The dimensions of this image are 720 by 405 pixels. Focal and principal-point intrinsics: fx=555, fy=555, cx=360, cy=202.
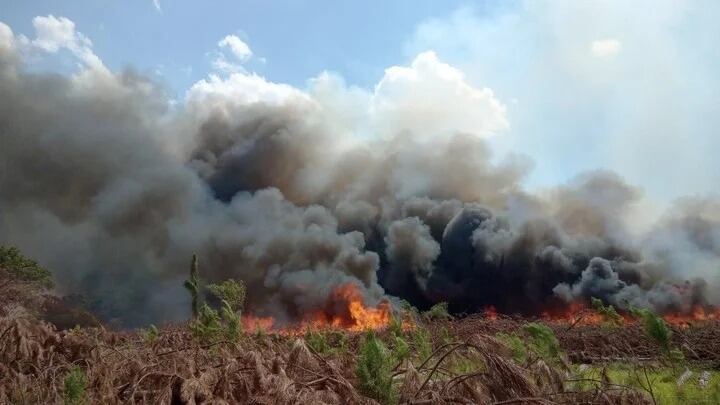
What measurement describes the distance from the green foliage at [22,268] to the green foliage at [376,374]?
169ft

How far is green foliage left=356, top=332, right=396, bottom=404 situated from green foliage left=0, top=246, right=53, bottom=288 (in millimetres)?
51647

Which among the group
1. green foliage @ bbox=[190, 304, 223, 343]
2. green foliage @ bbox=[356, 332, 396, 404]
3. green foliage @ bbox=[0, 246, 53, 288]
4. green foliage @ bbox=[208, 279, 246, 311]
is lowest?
green foliage @ bbox=[356, 332, 396, 404]

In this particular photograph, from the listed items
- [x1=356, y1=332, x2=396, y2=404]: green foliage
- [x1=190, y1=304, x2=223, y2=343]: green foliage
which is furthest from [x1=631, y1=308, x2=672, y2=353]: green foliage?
[x1=190, y1=304, x2=223, y2=343]: green foliage

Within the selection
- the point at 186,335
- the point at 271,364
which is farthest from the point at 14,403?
the point at 186,335

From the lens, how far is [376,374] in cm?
509

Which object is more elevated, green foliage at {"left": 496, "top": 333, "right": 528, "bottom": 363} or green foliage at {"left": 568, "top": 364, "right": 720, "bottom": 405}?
green foliage at {"left": 496, "top": 333, "right": 528, "bottom": 363}

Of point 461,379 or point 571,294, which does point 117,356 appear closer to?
point 461,379

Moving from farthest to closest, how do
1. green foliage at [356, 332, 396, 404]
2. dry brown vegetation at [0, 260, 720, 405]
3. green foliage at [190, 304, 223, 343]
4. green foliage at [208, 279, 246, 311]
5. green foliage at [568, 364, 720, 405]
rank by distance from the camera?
green foliage at [208, 279, 246, 311] < green foliage at [190, 304, 223, 343] < green foliage at [568, 364, 720, 405] < green foliage at [356, 332, 396, 404] < dry brown vegetation at [0, 260, 720, 405]

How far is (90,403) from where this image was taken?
6055mm

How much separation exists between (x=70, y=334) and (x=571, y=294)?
211 ft

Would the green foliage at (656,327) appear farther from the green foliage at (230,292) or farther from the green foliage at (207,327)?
the green foliage at (230,292)

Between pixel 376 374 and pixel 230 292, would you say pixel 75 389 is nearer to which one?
pixel 376 374

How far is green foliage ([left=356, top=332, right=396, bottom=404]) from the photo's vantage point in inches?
198

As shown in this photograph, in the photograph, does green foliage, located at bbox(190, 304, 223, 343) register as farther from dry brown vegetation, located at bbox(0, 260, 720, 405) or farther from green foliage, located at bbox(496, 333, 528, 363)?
green foliage, located at bbox(496, 333, 528, 363)
